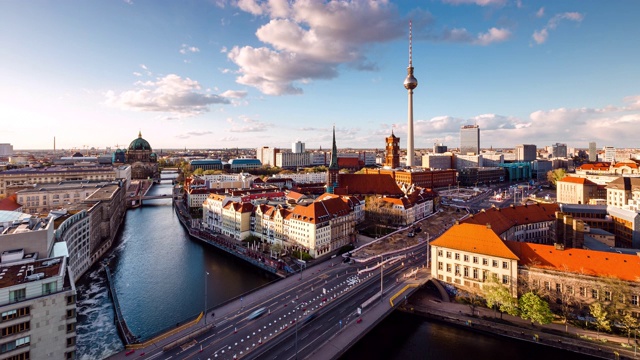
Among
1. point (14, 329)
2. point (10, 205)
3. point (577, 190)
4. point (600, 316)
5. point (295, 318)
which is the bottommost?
point (295, 318)

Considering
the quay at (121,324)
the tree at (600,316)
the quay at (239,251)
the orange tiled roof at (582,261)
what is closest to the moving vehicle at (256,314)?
the quay at (121,324)

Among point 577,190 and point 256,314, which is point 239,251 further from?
point 577,190

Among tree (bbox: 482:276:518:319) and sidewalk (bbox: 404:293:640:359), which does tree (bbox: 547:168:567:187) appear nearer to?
tree (bbox: 482:276:518:319)

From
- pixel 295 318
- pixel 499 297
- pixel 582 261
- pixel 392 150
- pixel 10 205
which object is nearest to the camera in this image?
pixel 295 318

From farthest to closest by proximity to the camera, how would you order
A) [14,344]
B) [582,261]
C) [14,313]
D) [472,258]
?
1. [472,258]
2. [582,261]
3. [14,313]
4. [14,344]

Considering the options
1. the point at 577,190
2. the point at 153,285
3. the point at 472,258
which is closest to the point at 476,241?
the point at 472,258

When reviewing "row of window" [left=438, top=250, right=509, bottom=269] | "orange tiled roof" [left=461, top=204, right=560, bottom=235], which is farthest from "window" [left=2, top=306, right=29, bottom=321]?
"orange tiled roof" [left=461, top=204, right=560, bottom=235]
